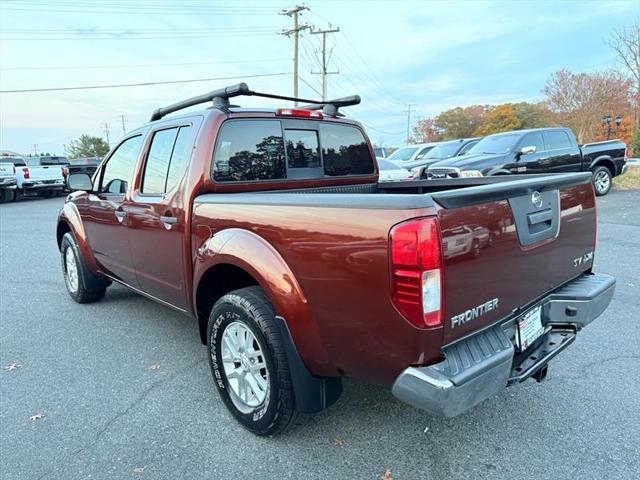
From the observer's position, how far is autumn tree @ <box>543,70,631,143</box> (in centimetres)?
3148

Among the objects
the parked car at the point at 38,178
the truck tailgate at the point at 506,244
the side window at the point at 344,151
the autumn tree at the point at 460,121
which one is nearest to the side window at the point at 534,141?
the side window at the point at 344,151

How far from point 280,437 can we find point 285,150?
2.05m

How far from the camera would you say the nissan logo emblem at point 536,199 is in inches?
91.9

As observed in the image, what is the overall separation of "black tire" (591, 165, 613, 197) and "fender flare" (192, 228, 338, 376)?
1354 cm

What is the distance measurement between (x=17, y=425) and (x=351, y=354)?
2.29m

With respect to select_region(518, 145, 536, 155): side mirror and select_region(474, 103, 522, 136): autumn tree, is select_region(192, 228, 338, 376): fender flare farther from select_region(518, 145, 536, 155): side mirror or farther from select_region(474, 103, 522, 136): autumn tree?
select_region(474, 103, 522, 136): autumn tree

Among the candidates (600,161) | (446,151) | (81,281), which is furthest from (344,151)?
(600,161)

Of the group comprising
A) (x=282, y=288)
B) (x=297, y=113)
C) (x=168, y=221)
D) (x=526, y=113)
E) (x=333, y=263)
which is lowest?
(x=282, y=288)

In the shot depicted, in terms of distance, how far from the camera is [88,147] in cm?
7706

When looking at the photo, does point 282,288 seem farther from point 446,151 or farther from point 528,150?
point 446,151

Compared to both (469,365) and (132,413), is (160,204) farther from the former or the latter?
(469,365)

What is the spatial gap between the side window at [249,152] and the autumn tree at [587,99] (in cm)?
3454

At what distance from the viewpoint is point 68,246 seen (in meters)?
5.19

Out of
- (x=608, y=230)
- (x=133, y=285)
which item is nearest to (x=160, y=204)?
(x=133, y=285)
